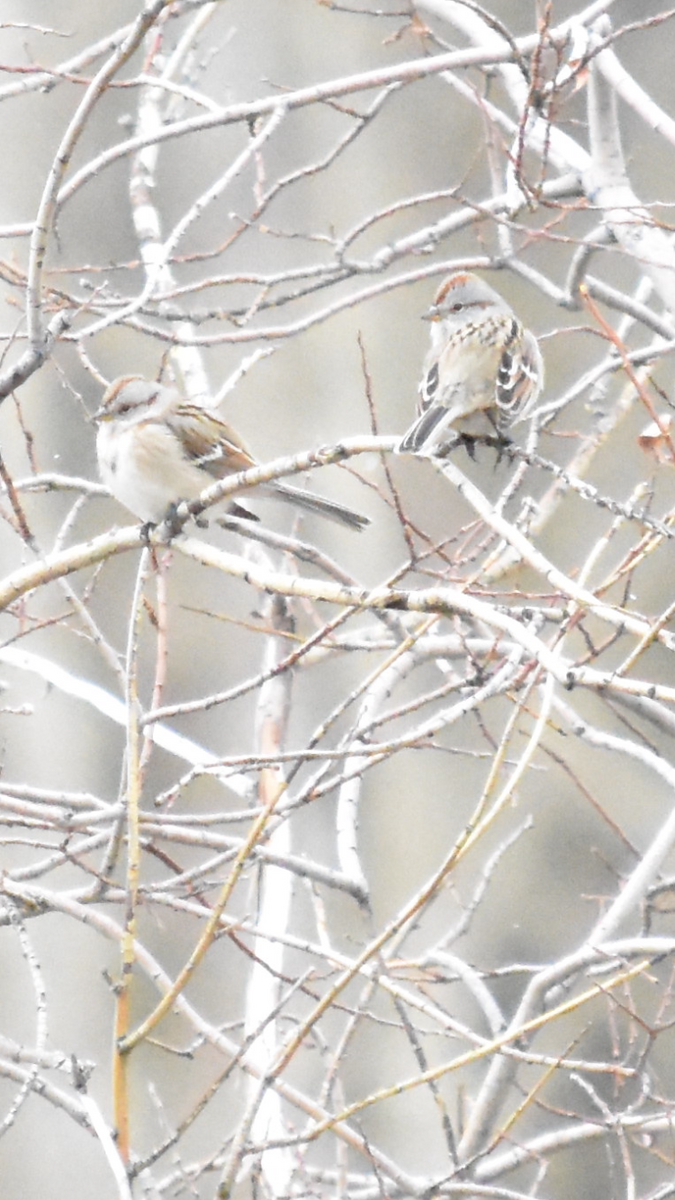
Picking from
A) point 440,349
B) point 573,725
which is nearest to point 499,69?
point 440,349

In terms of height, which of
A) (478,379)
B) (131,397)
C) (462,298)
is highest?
(462,298)

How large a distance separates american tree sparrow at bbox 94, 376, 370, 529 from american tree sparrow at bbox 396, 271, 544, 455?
2.19 ft

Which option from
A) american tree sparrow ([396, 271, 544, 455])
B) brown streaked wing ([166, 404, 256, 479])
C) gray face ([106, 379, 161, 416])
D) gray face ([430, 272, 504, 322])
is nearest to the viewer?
american tree sparrow ([396, 271, 544, 455])

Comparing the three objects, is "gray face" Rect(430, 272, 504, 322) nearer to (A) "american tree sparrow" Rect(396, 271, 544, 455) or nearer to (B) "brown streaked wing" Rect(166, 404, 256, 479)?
(A) "american tree sparrow" Rect(396, 271, 544, 455)

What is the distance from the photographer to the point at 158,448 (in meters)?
5.39

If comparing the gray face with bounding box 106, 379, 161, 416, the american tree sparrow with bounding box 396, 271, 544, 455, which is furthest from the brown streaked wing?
the american tree sparrow with bounding box 396, 271, 544, 455

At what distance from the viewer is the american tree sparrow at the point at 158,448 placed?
5.30 m

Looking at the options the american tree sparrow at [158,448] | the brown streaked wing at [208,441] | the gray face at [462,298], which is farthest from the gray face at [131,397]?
the gray face at [462,298]

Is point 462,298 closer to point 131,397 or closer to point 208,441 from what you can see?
point 208,441

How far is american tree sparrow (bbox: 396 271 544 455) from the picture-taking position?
17.9 ft

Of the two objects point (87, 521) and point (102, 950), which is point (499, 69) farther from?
point (102, 950)

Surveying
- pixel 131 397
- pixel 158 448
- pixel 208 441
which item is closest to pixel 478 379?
pixel 208 441

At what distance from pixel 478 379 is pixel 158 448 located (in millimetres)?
1163

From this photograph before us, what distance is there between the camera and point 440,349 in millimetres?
5973
